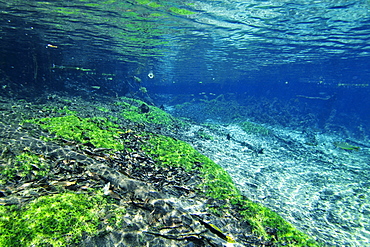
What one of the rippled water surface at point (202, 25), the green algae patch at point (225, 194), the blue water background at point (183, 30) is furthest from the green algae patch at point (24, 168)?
the rippled water surface at point (202, 25)

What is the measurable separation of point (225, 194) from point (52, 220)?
174 inches

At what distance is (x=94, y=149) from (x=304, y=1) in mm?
16639

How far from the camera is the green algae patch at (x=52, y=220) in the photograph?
2.44 meters

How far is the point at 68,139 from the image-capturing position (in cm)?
616

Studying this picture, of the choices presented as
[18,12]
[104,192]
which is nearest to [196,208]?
[104,192]

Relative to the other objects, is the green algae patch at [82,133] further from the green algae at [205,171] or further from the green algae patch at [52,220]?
the green algae patch at [52,220]

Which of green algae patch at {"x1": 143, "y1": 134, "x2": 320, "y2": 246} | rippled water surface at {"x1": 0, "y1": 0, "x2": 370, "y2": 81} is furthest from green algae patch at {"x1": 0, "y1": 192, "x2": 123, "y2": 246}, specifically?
rippled water surface at {"x1": 0, "y1": 0, "x2": 370, "y2": 81}

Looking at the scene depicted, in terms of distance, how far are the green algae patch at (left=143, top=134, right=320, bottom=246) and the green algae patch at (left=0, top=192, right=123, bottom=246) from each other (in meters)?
2.93

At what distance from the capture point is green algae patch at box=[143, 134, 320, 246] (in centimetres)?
438

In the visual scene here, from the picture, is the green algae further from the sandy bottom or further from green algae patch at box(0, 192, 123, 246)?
green algae patch at box(0, 192, 123, 246)

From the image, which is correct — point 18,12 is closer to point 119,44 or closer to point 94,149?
point 119,44

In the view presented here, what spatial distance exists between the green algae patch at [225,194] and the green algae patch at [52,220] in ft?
9.62

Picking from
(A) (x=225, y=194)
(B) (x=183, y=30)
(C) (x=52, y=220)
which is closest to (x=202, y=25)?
(B) (x=183, y=30)

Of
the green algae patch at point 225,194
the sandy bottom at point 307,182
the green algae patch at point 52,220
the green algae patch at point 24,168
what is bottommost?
the sandy bottom at point 307,182
